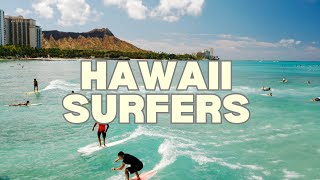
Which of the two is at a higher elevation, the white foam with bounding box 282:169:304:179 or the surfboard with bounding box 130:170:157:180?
the surfboard with bounding box 130:170:157:180

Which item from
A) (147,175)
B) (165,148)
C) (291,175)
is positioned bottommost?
(291,175)

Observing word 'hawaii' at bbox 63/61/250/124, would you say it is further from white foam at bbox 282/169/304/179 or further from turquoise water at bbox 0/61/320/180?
white foam at bbox 282/169/304/179

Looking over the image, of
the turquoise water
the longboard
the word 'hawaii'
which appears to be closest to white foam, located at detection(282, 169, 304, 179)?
the turquoise water

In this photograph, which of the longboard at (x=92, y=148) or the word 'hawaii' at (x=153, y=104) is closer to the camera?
the longboard at (x=92, y=148)

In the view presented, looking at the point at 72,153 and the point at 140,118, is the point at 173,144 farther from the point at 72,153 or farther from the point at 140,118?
the point at 140,118

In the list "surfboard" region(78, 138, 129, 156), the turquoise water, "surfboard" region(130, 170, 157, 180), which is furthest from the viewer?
"surfboard" region(78, 138, 129, 156)

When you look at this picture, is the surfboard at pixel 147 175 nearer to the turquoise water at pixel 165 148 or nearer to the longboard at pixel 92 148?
the turquoise water at pixel 165 148

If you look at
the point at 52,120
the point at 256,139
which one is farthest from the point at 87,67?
the point at 256,139

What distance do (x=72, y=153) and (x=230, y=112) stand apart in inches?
787

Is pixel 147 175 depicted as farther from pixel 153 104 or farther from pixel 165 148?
pixel 153 104

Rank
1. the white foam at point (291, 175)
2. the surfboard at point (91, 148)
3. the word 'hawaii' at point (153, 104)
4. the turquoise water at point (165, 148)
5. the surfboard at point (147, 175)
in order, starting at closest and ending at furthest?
the surfboard at point (147, 175)
the turquoise water at point (165, 148)
the white foam at point (291, 175)
the surfboard at point (91, 148)
the word 'hawaii' at point (153, 104)

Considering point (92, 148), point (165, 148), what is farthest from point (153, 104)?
point (92, 148)

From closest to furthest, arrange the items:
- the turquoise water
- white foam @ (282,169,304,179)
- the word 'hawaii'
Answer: the turquoise water
white foam @ (282,169,304,179)
the word 'hawaii'

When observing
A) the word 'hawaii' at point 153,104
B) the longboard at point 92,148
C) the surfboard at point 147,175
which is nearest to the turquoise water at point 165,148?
the longboard at point 92,148
